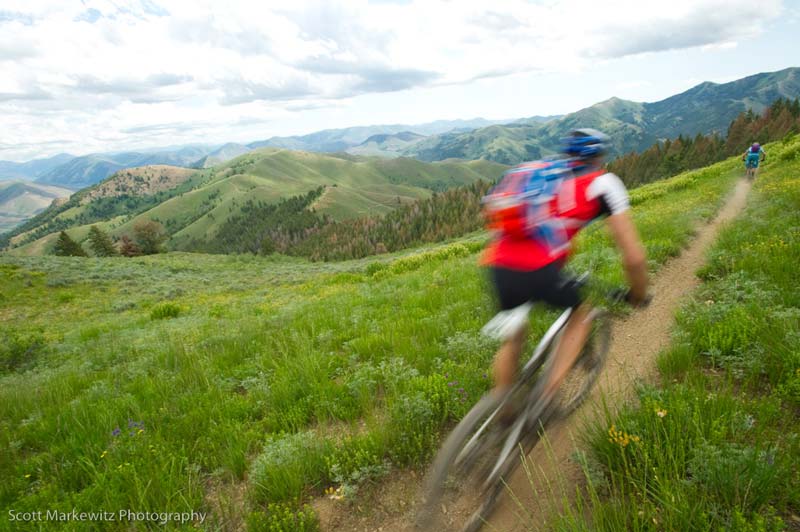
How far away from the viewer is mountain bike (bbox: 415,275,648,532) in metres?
3.08

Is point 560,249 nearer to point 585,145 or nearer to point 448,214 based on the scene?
point 585,145

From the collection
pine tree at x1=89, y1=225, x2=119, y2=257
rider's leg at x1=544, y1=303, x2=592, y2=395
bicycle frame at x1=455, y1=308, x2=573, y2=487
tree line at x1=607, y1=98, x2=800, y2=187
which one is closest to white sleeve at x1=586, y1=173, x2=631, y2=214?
rider's leg at x1=544, y1=303, x2=592, y2=395

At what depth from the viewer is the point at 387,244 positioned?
143000mm

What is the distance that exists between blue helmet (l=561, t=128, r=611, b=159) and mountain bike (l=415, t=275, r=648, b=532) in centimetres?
119

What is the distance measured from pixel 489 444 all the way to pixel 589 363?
1.68 meters

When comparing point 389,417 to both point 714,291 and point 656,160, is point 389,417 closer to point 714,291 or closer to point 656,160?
point 714,291

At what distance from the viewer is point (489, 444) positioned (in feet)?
10.3

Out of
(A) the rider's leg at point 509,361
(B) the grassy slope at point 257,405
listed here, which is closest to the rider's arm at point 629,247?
(A) the rider's leg at point 509,361

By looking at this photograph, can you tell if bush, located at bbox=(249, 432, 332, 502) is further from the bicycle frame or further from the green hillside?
the bicycle frame

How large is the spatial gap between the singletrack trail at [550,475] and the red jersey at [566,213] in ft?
3.93

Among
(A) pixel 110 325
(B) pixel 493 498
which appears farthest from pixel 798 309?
(A) pixel 110 325

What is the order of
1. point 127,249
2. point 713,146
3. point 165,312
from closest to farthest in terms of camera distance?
point 165,312, point 713,146, point 127,249

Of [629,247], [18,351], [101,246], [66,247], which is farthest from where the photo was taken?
[101,246]

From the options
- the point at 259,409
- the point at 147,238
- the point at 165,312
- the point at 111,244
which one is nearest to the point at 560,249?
the point at 259,409
